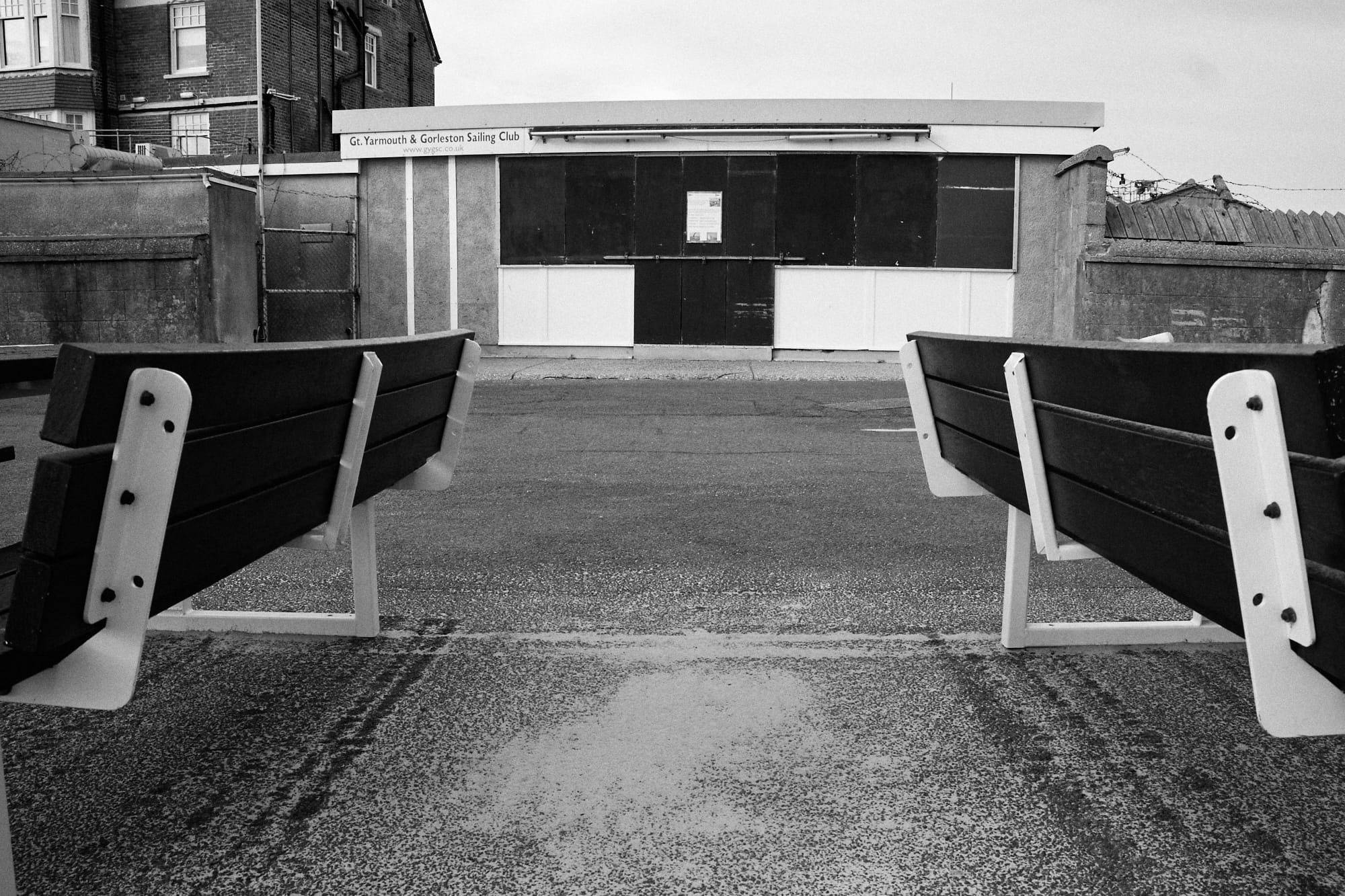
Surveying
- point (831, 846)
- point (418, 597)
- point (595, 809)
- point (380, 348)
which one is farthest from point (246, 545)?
point (418, 597)

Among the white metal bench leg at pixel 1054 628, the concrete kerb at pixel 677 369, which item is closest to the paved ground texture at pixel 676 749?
the white metal bench leg at pixel 1054 628

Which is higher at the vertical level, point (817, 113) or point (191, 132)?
point (191, 132)

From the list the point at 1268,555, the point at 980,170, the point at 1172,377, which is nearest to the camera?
the point at 1268,555

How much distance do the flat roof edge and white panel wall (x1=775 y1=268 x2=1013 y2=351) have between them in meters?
2.51

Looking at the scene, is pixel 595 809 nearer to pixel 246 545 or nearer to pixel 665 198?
pixel 246 545

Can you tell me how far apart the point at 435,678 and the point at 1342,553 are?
259 centimetres

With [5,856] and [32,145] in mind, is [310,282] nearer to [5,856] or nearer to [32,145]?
[32,145]

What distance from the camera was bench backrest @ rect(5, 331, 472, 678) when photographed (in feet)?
6.03

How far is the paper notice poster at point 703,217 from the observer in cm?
2000

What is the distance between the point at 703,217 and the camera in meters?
20.0

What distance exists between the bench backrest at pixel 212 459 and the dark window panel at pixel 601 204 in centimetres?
1680

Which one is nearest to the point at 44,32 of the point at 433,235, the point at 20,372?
the point at 433,235

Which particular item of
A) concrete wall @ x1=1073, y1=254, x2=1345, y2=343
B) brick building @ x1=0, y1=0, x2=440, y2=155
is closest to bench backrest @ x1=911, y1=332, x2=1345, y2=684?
concrete wall @ x1=1073, y1=254, x2=1345, y2=343

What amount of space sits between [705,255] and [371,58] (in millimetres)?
20806
